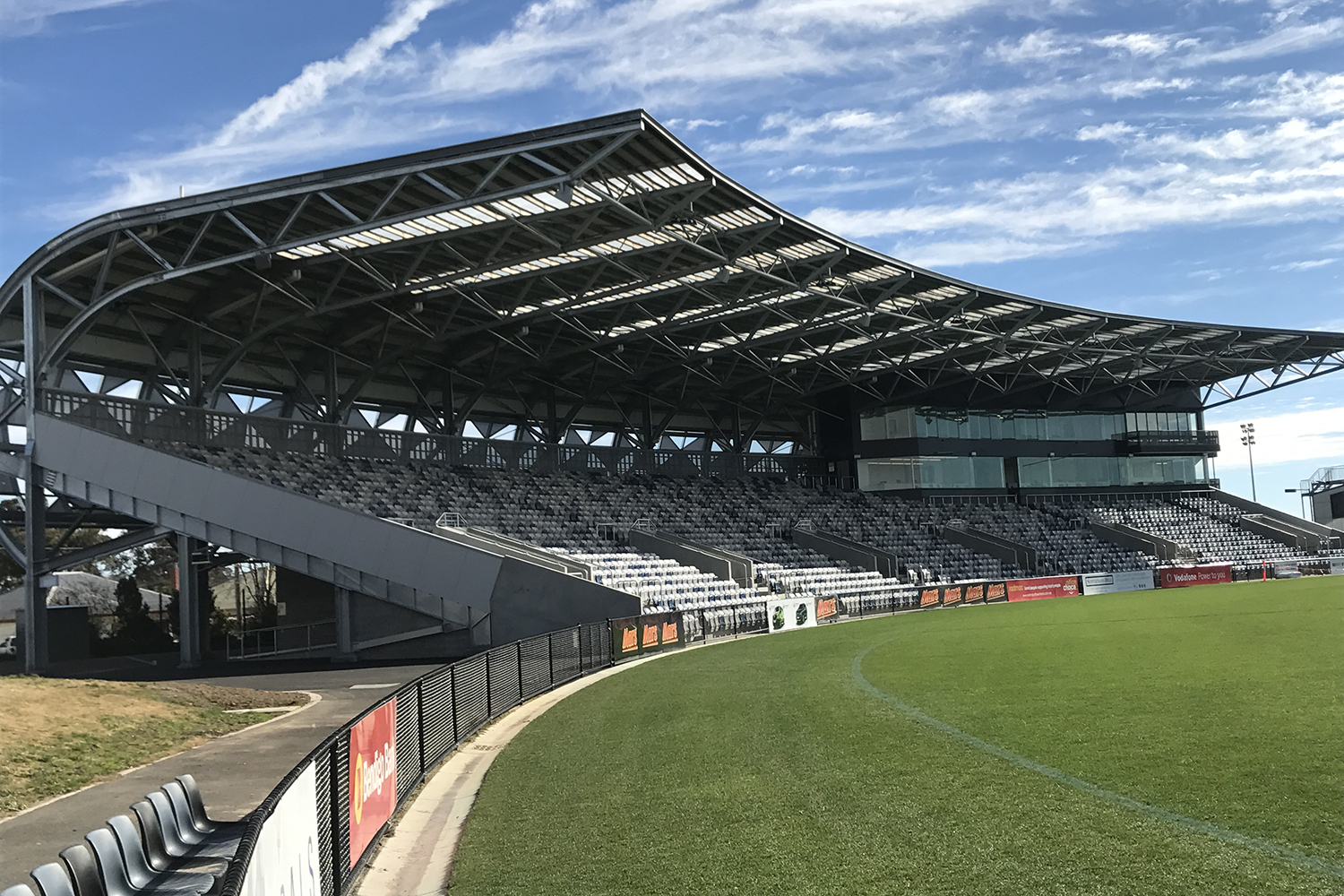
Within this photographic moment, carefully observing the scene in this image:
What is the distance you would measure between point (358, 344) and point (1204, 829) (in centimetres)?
4224

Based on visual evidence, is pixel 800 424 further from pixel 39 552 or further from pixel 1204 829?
pixel 1204 829

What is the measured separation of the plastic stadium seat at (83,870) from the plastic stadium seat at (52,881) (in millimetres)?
343

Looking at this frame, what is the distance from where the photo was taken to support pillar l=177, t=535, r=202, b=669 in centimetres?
3428

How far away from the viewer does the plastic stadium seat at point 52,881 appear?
570cm

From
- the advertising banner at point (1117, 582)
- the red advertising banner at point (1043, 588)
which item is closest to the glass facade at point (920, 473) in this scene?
the advertising banner at point (1117, 582)

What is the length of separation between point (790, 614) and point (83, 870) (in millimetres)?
32240

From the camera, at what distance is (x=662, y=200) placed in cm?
3177

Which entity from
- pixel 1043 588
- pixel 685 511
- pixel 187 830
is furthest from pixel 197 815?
pixel 1043 588

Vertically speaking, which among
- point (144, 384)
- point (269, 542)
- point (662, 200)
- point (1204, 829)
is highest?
point (662, 200)

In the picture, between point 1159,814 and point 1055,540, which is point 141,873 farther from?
point 1055,540

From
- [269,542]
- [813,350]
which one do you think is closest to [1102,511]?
[813,350]

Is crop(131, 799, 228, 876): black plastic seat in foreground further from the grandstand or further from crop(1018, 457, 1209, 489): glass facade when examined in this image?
crop(1018, 457, 1209, 489): glass facade

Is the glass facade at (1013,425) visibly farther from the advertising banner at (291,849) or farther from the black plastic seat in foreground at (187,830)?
the advertising banner at (291,849)

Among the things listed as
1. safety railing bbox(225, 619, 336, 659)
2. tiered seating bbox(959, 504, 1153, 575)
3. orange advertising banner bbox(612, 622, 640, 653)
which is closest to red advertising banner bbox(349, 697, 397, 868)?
orange advertising banner bbox(612, 622, 640, 653)
